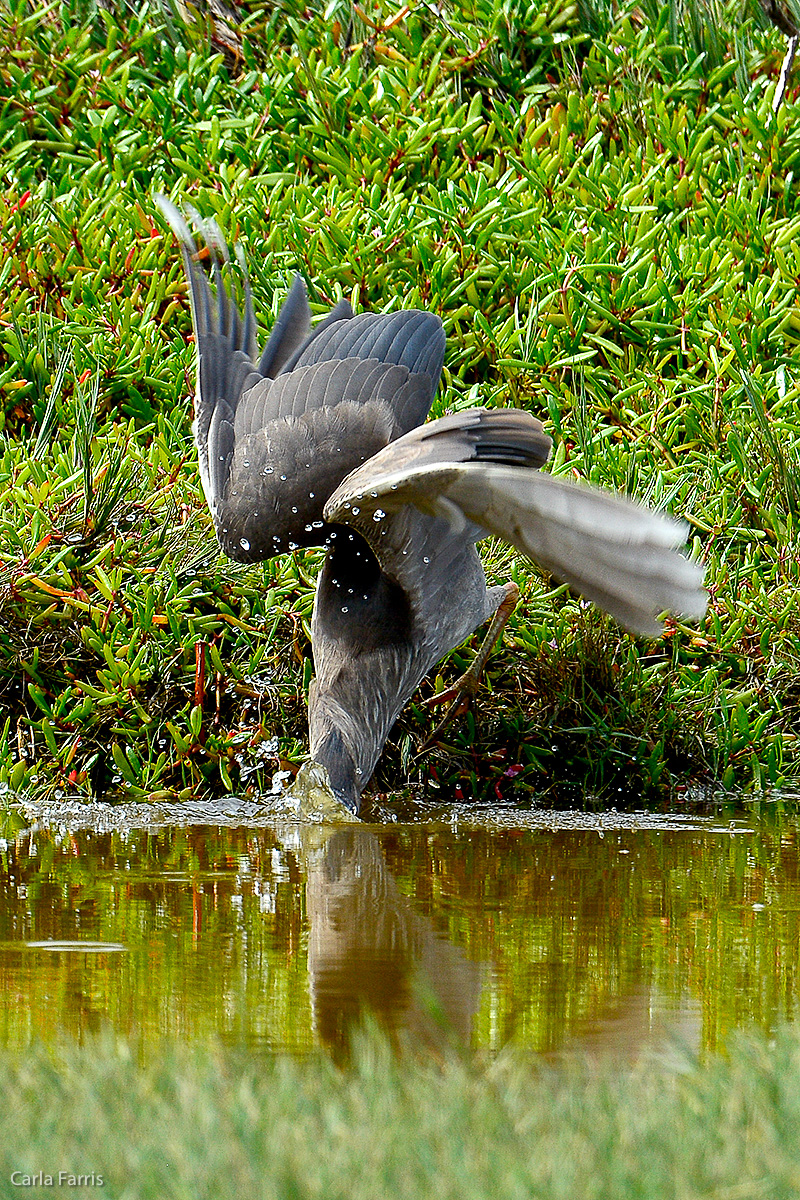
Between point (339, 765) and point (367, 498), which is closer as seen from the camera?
point (367, 498)

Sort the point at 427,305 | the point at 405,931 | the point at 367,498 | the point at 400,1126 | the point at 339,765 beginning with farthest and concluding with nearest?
the point at 427,305
the point at 339,765
the point at 367,498
the point at 405,931
the point at 400,1126

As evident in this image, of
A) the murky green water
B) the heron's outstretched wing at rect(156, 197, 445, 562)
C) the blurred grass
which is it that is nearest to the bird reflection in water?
the murky green water

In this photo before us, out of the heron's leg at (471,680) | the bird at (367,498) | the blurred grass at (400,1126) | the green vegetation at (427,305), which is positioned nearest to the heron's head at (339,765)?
the bird at (367,498)

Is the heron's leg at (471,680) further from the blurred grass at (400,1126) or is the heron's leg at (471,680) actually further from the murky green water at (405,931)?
the blurred grass at (400,1126)

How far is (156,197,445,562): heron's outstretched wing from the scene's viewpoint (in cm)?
437

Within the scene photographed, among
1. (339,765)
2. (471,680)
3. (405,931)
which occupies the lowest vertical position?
(405,931)

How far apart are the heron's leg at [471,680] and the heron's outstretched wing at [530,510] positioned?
0.72 metres

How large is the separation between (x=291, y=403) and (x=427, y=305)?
1.94 m

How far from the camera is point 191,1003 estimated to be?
2.39m

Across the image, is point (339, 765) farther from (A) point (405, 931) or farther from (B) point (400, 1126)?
(B) point (400, 1126)

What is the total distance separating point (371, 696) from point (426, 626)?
1.08 feet

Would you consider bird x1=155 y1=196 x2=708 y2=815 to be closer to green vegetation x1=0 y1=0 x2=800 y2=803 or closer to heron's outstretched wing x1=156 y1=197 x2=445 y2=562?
heron's outstretched wing x1=156 y1=197 x2=445 y2=562

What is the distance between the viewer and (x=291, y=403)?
4.55 metres

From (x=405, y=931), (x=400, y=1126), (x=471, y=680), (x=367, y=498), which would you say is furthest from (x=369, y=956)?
(x=471, y=680)
